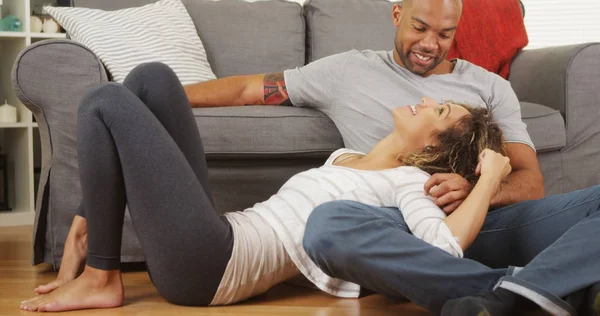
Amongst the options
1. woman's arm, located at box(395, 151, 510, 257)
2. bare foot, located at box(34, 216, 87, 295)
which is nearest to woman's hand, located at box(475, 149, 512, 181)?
woman's arm, located at box(395, 151, 510, 257)

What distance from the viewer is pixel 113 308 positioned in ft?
5.61

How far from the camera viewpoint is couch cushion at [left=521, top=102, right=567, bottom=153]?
2545mm

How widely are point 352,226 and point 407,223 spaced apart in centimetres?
15

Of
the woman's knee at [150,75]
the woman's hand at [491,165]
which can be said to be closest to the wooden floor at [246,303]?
the woman's hand at [491,165]

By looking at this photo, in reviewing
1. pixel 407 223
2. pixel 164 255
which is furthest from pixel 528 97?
pixel 164 255

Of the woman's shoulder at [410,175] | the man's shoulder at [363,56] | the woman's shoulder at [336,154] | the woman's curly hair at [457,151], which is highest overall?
the man's shoulder at [363,56]

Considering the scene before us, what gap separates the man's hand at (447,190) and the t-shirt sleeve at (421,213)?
2cm

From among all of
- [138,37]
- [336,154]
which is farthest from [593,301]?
[138,37]

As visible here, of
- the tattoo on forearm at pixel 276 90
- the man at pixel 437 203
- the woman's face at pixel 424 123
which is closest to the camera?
the man at pixel 437 203

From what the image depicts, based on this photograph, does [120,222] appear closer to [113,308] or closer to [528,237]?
[113,308]

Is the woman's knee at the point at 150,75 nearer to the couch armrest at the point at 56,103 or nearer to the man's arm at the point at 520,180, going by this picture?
the couch armrest at the point at 56,103

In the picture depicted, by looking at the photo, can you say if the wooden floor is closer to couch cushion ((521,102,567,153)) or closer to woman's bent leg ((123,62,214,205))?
woman's bent leg ((123,62,214,205))

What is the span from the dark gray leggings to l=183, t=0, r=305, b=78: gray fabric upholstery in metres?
1.33

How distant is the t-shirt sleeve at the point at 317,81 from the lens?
2.21 meters
